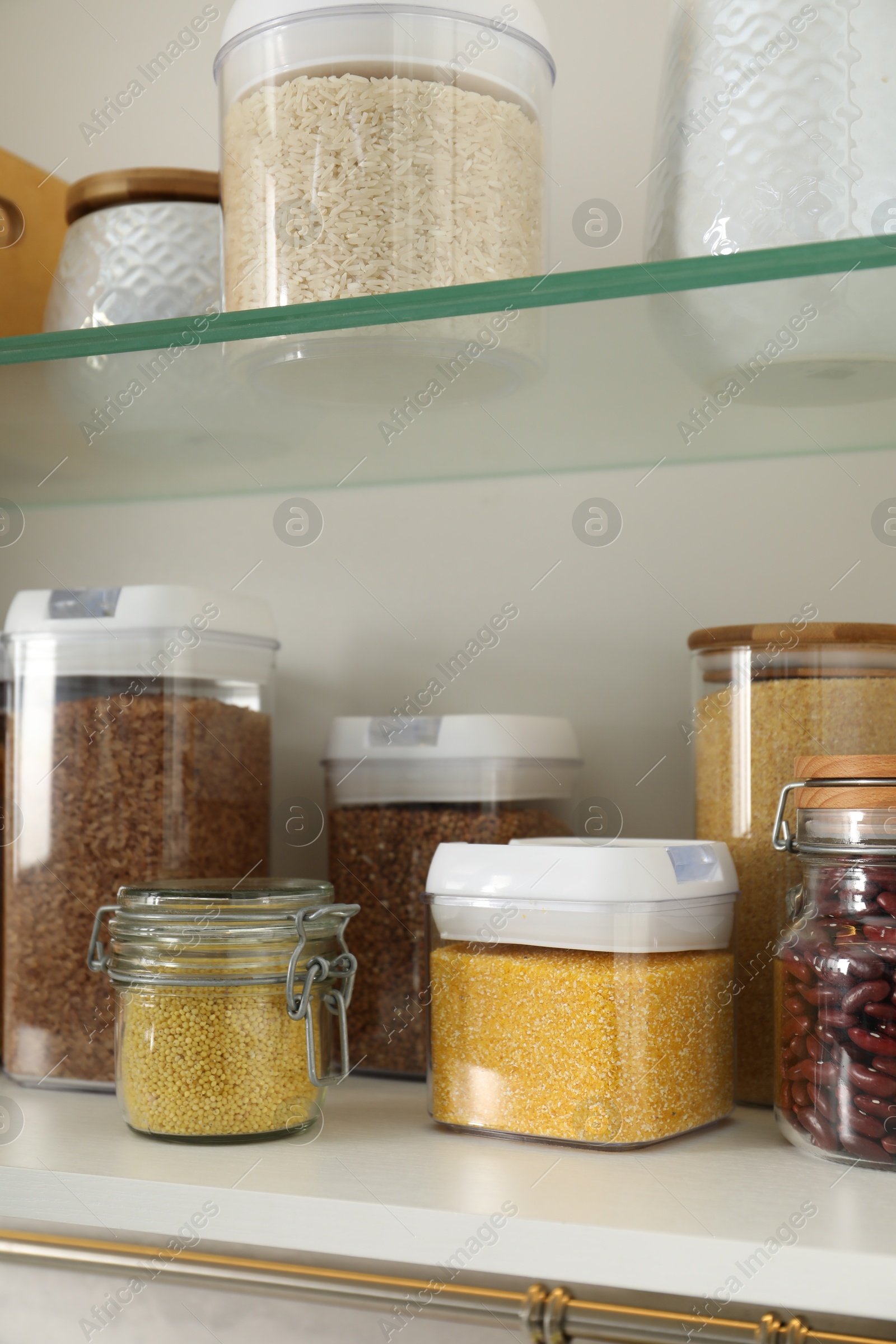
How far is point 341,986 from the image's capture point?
715mm

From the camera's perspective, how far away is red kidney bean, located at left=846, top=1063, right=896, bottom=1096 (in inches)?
20.5

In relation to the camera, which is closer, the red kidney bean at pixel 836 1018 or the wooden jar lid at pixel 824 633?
the red kidney bean at pixel 836 1018

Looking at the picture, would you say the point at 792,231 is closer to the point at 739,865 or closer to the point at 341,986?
the point at 739,865

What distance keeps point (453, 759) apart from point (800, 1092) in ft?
0.88

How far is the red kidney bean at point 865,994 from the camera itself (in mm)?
527

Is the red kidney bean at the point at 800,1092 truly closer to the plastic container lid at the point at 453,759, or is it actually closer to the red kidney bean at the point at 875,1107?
the red kidney bean at the point at 875,1107

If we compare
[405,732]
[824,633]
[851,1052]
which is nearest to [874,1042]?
[851,1052]

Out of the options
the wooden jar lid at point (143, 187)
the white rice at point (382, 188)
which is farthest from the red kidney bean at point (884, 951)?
the wooden jar lid at point (143, 187)

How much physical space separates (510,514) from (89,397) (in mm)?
289

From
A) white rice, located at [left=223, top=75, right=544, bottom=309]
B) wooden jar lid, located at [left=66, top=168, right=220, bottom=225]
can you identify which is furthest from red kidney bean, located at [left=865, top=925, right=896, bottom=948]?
wooden jar lid, located at [left=66, top=168, right=220, bottom=225]

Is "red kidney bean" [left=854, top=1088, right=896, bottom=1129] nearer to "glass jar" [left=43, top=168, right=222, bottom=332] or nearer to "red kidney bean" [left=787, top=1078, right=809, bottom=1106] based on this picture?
"red kidney bean" [left=787, top=1078, right=809, bottom=1106]

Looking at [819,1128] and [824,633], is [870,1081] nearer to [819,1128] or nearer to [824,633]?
[819,1128]

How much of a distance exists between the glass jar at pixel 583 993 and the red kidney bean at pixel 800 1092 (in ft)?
0.16

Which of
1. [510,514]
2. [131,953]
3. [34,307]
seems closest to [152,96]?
[34,307]
